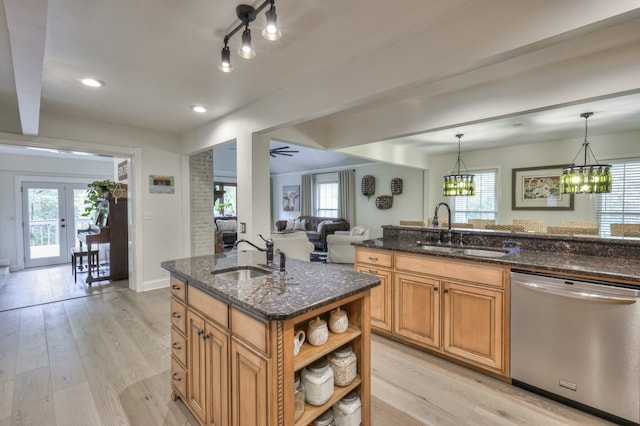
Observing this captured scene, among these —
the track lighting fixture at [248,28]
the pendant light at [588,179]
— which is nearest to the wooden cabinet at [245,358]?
the track lighting fixture at [248,28]

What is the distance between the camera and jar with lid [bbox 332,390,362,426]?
4.67ft

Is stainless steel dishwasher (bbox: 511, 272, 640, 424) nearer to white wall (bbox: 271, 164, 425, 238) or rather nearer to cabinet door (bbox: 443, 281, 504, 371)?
cabinet door (bbox: 443, 281, 504, 371)

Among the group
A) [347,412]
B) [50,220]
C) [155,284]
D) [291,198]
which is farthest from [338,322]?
[291,198]

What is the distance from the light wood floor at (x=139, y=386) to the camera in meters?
1.82

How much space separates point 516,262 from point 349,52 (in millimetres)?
1957

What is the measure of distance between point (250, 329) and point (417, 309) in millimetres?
1818

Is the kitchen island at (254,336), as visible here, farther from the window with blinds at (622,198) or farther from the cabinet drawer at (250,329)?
the window with blinds at (622,198)

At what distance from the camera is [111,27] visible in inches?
75.9

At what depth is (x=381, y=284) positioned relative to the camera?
2.89 meters

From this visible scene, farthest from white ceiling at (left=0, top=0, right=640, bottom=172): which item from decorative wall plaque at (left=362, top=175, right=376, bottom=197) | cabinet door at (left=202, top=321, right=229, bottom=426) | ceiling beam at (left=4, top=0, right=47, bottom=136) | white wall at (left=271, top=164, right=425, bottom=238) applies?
decorative wall plaque at (left=362, top=175, right=376, bottom=197)


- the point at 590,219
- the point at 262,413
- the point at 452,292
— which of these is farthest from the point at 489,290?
the point at 590,219

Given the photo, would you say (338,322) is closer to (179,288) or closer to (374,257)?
(179,288)

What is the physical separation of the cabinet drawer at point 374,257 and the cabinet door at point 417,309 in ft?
0.51

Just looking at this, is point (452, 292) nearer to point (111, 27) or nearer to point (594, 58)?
point (594, 58)
